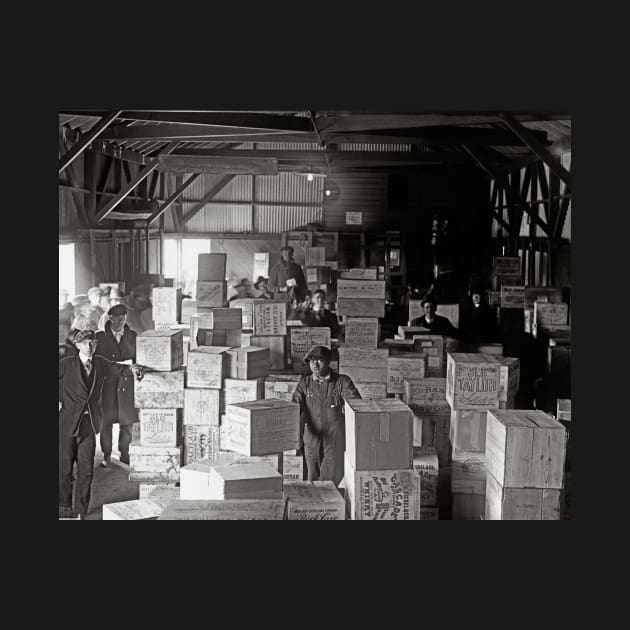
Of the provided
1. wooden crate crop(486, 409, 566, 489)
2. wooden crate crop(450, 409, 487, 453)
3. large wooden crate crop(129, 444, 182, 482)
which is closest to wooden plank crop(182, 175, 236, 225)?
large wooden crate crop(129, 444, 182, 482)

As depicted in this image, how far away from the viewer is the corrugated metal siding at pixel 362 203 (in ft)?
24.8

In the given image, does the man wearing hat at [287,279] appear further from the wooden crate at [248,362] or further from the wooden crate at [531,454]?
the wooden crate at [531,454]

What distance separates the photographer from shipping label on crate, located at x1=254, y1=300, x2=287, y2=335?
7.64 metres

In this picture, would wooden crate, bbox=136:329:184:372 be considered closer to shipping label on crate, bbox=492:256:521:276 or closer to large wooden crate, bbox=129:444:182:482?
large wooden crate, bbox=129:444:182:482

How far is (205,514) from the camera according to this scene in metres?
6.63

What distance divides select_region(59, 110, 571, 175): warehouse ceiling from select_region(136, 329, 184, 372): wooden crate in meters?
1.35

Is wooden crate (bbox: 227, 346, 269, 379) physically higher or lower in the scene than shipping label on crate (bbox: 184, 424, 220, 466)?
higher

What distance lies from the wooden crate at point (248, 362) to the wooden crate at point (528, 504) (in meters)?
2.07

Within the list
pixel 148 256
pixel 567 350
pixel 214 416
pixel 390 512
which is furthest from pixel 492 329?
pixel 148 256

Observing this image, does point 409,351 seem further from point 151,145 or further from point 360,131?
point 151,145

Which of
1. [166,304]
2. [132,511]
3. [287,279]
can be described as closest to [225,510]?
[132,511]

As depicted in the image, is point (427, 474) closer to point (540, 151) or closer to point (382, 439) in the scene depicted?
point (382, 439)

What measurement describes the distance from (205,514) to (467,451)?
2.09m

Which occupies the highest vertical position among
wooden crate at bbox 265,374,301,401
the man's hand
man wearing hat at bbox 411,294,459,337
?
man wearing hat at bbox 411,294,459,337
